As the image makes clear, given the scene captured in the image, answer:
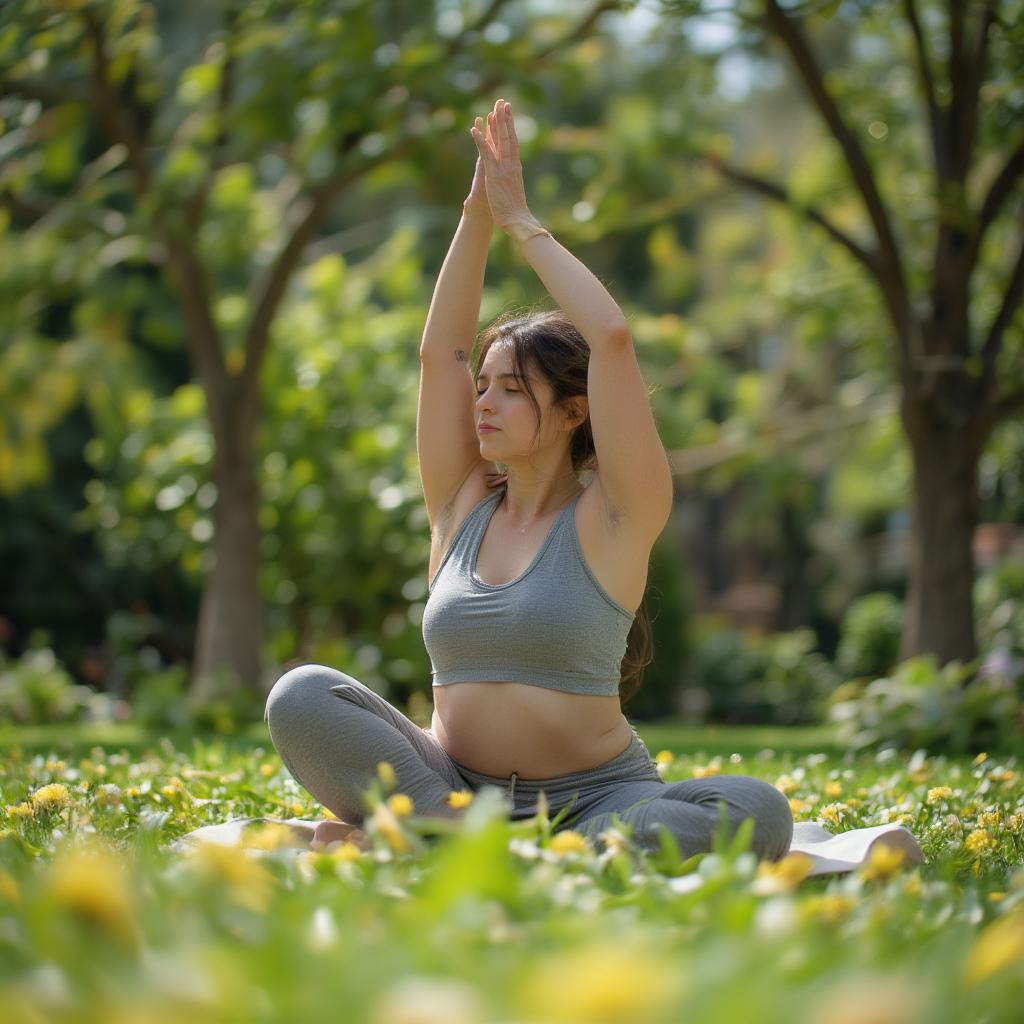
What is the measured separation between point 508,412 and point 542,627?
47 centimetres

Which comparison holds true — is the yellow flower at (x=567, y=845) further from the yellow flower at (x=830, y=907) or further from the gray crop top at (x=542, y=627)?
the gray crop top at (x=542, y=627)

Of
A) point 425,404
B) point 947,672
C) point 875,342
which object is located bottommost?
point 947,672

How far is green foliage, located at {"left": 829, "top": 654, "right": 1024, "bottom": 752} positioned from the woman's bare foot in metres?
3.80

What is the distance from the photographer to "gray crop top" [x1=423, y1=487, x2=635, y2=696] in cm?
258

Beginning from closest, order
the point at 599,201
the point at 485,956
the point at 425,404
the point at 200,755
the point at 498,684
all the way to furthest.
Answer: the point at 485,956 → the point at 498,684 → the point at 425,404 → the point at 200,755 → the point at 599,201

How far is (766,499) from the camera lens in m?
13.8

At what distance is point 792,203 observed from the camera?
6.97 m

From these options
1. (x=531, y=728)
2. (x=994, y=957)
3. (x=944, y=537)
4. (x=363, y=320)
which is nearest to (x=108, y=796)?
(x=531, y=728)

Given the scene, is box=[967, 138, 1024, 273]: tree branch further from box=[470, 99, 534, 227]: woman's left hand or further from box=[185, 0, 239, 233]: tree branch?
box=[470, 99, 534, 227]: woman's left hand

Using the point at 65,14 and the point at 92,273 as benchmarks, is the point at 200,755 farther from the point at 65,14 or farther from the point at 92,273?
the point at 92,273

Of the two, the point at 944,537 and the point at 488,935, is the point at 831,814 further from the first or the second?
the point at 944,537

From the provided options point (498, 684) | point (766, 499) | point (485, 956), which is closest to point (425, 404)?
point (498, 684)

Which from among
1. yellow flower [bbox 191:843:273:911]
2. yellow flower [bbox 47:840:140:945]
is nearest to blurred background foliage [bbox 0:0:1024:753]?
yellow flower [bbox 191:843:273:911]

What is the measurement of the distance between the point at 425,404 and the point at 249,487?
17.4 ft
